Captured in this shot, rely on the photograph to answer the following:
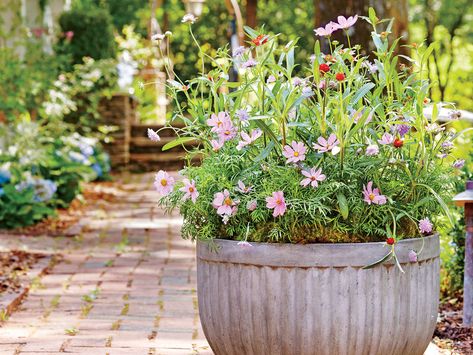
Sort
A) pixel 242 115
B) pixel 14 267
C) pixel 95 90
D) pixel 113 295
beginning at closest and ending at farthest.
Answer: pixel 242 115
pixel 113 295
pixel 14 267
pixel 95 90

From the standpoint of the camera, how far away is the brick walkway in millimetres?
4554

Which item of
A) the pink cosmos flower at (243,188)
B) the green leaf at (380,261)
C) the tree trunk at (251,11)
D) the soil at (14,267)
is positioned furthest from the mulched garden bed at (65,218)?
the tree trunk at (251,11)

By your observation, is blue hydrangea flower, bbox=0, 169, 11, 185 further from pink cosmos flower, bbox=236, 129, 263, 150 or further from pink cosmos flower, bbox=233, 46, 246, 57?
pink cosmos flower, bbox=236, 129, 263, 150

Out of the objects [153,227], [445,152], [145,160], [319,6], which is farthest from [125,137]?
[445,152]

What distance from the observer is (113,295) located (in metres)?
5.83

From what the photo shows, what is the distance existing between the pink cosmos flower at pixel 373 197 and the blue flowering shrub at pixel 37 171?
5.59 meters

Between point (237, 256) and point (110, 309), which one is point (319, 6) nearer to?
point (110, 309)

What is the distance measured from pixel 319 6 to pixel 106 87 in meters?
6.93

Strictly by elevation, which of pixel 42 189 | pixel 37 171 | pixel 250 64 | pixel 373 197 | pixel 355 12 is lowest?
pixel 42 189

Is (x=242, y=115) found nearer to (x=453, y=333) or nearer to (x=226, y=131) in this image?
(x=226, y=131)

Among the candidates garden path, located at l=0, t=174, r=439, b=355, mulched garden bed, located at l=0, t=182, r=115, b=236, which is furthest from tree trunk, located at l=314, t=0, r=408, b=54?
mulched garden bed, located at l=0, t=182, r=115, b=236

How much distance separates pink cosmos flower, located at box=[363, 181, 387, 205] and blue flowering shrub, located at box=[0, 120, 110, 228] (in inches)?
220

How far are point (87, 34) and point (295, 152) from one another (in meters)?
11.4

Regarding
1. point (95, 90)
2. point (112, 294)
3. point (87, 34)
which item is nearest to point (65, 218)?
point (112, 294)
